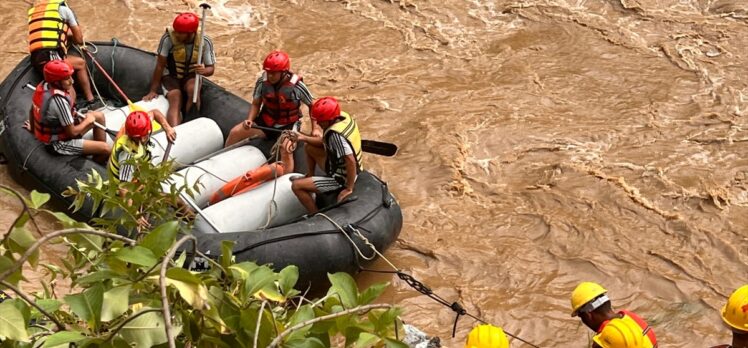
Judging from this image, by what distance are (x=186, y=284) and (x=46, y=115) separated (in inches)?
192

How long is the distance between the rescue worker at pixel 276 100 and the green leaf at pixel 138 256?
449 centimetres

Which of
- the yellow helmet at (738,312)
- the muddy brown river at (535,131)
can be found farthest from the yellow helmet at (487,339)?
the muddy brown river at (535,131)

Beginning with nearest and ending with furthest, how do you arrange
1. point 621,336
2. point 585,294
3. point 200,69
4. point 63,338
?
point 63,338 < point 621,336 < point 585,294 < point 200,69

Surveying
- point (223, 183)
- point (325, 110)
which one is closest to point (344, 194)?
point (325, 110)

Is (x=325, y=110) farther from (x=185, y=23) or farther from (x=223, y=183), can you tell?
(x=185, y=23)

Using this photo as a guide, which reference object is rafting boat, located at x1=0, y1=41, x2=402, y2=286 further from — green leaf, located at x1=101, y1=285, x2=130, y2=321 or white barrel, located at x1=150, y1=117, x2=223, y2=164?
green leaf, located at x1=101, y1=285, x2=130, y2=321

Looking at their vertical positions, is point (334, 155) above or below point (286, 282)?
below

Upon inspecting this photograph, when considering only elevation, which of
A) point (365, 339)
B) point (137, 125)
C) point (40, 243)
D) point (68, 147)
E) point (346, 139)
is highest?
point (40, 243)

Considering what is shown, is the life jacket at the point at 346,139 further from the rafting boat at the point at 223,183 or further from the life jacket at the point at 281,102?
the life jacket at the point at 281,102

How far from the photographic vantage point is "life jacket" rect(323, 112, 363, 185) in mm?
5496

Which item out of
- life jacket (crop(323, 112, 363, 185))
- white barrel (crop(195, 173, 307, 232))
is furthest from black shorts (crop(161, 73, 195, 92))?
life jacket (crop(323, 112, 363, 185))

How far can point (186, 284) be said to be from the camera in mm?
1495

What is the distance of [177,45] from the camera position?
6.60 metres

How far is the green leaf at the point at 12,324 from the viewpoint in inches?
55.6
